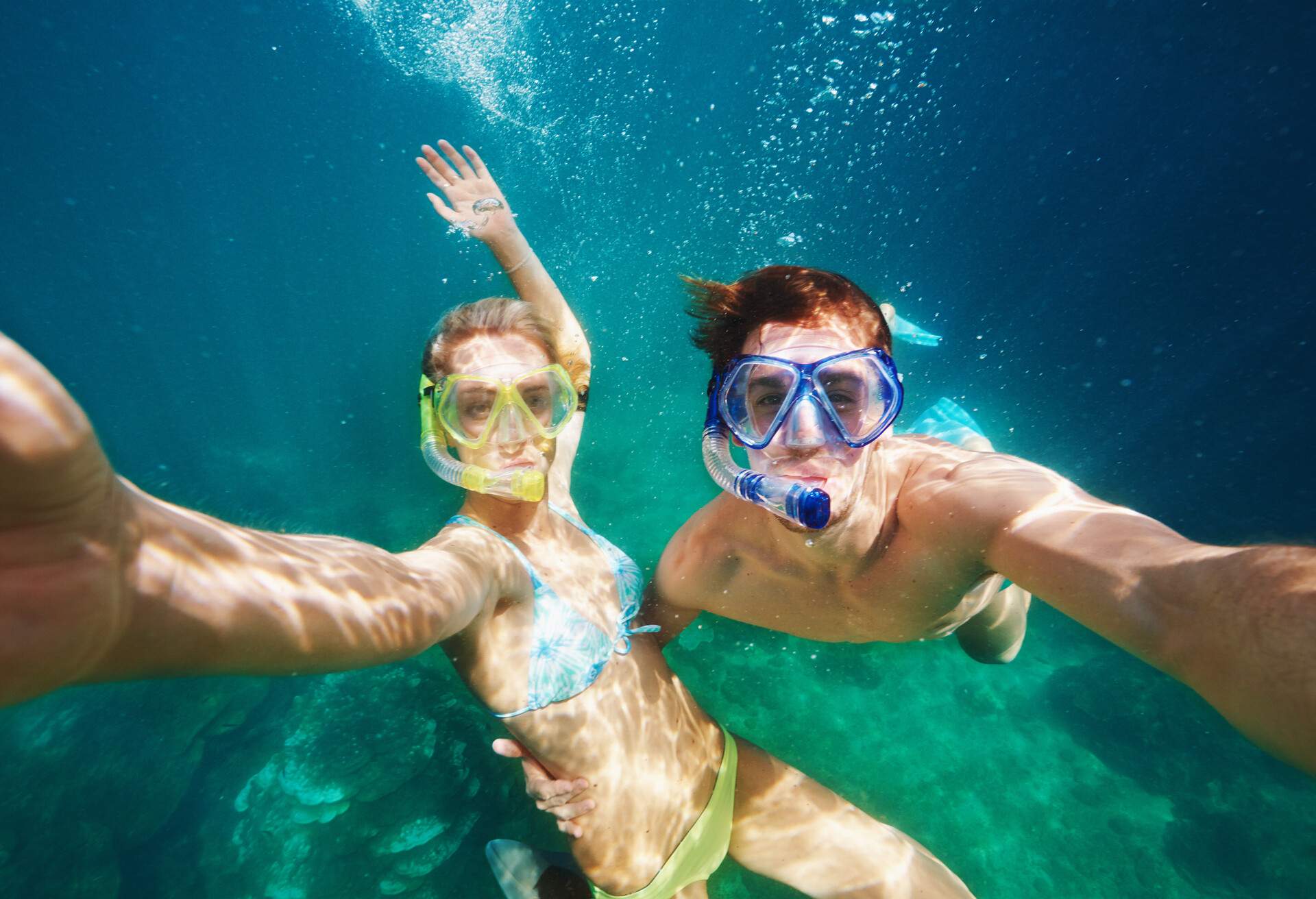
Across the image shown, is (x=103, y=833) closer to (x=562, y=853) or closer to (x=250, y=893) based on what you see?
(x=250, y=893)

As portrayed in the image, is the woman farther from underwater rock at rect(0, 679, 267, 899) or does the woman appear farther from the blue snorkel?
underwater rock at rect(0, 679, 267, 899)

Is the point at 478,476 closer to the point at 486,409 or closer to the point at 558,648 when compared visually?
the point at 486,409

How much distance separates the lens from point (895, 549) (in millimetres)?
2254

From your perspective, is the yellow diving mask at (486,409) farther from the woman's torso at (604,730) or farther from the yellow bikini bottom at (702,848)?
the yellow bikini bottom at (702,848)

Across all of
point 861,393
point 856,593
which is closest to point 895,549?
point 856,593

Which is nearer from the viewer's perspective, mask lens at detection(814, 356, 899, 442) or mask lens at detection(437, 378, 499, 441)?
mask lens at detection(814, 356, 899, 442)

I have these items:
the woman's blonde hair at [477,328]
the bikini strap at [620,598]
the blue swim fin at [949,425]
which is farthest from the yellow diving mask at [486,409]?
the blue swim fin at [949,425]

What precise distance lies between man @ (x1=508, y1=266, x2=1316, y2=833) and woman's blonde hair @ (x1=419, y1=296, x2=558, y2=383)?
3.00 feet

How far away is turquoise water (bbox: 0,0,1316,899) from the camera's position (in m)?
5.00

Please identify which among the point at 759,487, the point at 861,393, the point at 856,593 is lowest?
the point at 856,593

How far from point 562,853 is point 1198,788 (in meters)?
8.14

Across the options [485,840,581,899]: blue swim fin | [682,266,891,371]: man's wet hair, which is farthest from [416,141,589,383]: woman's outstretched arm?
[485,840,581,899]: blue swim fin

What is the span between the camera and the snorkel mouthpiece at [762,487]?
6.16 ft

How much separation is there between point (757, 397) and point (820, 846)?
2340 mm
